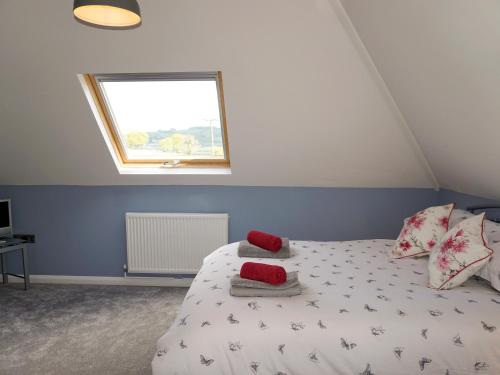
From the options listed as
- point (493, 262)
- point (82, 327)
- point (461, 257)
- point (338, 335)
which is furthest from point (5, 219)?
point (493, 262)

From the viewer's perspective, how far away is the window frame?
3.75m

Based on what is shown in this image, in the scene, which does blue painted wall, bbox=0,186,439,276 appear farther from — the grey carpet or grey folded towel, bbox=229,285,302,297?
grey folded towel, bbox=229,285,302,297

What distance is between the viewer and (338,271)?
272 centimetres

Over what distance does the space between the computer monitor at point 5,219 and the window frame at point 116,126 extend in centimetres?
141

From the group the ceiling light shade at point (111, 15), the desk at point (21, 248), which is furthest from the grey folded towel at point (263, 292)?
the desk at point (21, 248)

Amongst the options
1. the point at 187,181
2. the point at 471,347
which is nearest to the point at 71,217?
the point at 187,181

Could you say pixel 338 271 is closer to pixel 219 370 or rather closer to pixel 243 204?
pixel 219 370

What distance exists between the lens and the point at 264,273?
232cm

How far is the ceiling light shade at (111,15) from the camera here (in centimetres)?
190

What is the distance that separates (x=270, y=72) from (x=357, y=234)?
2.13 meters

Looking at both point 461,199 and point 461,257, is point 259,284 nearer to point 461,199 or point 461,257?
point 461,257

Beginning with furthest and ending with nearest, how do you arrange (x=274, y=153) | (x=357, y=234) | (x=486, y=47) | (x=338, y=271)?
(x=357, y=234), (x=274, y=153), (x=338, y=271), (x=486, y=47)

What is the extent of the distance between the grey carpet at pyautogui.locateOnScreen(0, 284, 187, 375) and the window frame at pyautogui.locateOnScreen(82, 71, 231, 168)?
1451mm

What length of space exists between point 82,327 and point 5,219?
1849mm
